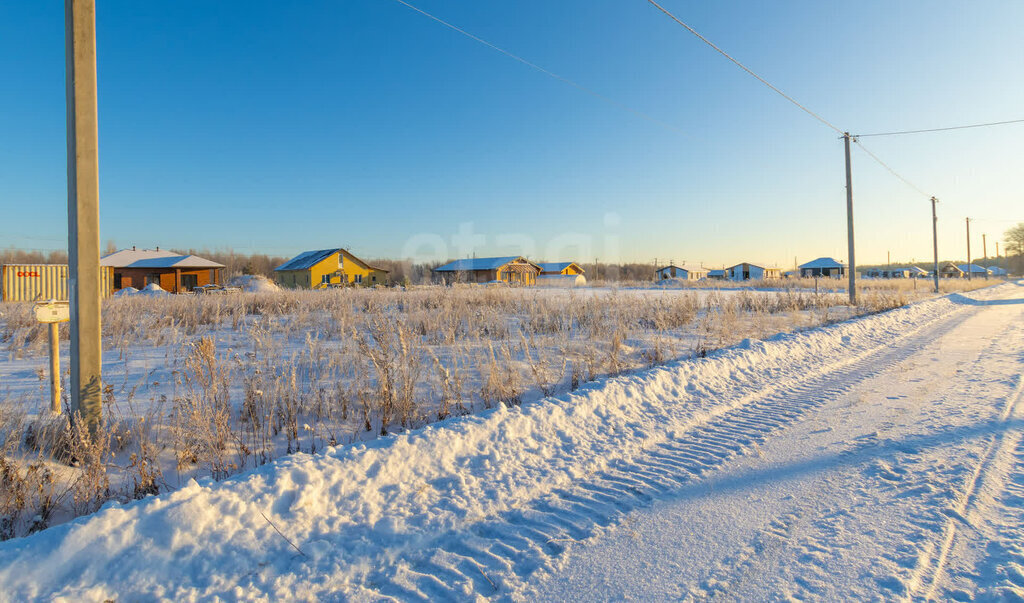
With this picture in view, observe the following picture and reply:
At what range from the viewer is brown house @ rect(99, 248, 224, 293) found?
130 ft

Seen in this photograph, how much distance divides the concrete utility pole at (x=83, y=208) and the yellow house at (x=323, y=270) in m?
42.0

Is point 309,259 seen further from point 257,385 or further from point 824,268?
point 824,268

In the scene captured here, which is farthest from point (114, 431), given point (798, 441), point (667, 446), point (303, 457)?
point (798, 441)

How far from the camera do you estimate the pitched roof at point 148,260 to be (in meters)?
39.8

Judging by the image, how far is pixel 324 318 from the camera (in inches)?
439

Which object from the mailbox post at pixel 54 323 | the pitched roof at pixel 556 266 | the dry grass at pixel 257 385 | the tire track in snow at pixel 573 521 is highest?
the pitched roof at pixel 556 266

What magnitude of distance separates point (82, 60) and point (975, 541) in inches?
259

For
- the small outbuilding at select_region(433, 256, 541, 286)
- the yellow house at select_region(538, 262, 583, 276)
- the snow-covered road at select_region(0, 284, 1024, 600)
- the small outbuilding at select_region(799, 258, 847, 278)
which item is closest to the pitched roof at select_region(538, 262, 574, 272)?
the yellow house at select_region(538, 262, 583, 276)

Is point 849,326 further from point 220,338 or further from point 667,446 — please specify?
point 220,338

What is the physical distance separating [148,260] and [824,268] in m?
97.2

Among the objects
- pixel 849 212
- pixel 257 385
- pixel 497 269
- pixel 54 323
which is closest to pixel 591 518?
pixel 257 385

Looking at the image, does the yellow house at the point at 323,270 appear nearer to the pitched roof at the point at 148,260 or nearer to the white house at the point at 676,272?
the pitched roof at the point at 148,260

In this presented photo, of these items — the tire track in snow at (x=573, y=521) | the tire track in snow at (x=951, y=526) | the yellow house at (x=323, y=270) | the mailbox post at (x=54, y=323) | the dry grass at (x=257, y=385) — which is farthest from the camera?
the yellow house at (x=323, y=270)

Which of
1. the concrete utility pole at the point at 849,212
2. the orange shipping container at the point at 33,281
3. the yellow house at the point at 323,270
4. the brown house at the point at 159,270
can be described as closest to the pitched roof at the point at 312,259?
the yellow house at the point at 323,270
